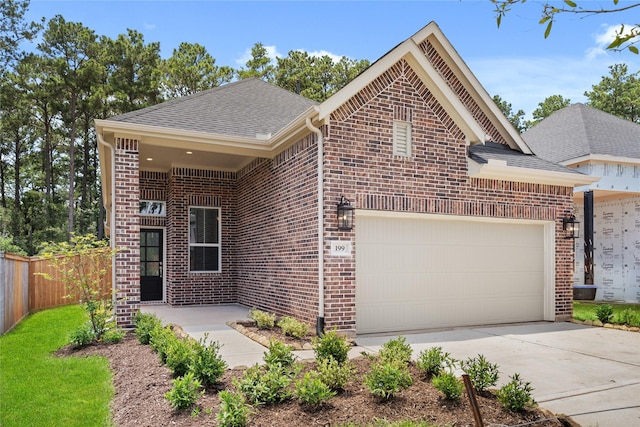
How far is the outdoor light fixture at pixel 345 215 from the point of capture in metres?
8.16

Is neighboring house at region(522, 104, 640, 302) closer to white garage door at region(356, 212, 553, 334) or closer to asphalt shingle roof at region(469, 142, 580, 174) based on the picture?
asphalt shingle roof at region(469, 142, 580, 174)

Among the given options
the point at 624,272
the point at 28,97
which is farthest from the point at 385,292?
the point at 28,97

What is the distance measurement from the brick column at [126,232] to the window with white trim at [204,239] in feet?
11.8

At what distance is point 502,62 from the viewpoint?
9.81 meters

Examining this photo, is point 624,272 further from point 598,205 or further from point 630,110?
point 630,110

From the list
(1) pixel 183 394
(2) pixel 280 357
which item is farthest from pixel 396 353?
(1) pixel 183 394

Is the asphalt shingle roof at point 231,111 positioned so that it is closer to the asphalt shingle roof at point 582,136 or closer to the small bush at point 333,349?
the small bush at point 333,349

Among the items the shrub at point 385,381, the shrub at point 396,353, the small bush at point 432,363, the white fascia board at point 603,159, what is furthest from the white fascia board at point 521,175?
the shrub at point 385,381

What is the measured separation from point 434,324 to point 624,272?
32.6ft

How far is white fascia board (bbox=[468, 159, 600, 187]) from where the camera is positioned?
9609 mm

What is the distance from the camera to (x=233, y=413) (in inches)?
160

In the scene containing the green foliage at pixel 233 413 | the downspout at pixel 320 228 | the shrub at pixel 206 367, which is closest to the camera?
the green foliage at pixel 233 413

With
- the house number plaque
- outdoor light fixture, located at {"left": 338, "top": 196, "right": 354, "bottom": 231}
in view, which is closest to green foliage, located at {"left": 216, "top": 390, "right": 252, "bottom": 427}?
the house number plaque

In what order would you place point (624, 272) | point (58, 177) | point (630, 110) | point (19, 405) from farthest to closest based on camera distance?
1. point (58, 177)
2. point (630, 110)
3. point (624, 272)
4. point (19, 405)
